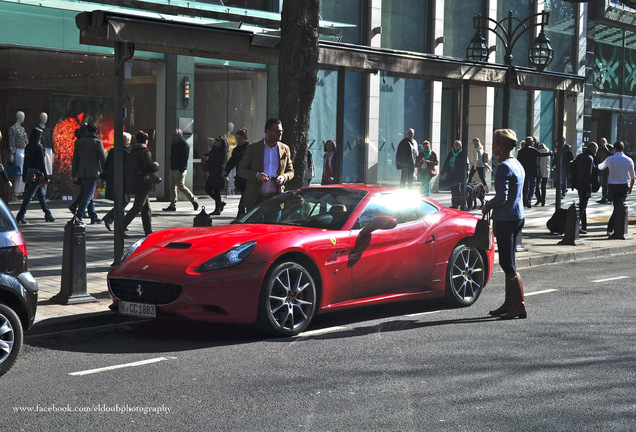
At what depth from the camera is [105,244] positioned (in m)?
13.8

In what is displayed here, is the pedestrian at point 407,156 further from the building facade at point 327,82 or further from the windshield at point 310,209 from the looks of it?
the windshield at point 310,209

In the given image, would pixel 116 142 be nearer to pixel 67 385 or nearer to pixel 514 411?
pixel 67 385

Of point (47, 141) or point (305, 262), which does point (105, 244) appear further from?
point (47, 141)

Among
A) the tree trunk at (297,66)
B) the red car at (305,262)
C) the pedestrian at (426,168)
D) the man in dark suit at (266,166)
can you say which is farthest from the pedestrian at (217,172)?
the red car at (305,262)

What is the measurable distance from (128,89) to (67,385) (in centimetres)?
1709

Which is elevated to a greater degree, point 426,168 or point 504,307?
point 426,168

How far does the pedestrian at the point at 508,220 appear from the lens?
896 centimetres

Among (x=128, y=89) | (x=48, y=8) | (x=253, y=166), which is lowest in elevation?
(x=253, y=166)

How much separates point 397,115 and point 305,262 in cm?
2030

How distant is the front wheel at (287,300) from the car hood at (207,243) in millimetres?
210

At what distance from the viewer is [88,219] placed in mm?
18125

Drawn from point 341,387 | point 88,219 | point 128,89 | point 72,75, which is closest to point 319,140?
point 128,89

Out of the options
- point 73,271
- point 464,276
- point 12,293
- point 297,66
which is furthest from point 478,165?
point 12,293

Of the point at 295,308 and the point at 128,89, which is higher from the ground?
the point at 128,89
